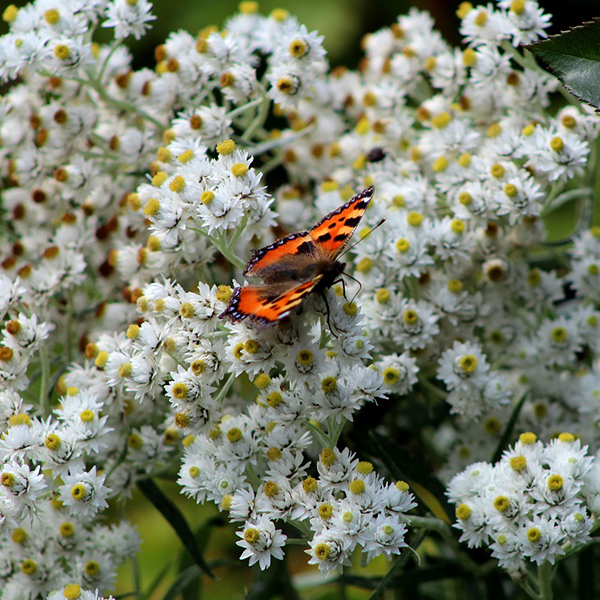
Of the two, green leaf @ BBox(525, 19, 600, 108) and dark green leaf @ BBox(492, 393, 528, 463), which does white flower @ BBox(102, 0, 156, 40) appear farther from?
dark green leaf @ BBox(492, 393, 528, 463)

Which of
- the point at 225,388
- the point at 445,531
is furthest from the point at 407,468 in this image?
the point at 225,388

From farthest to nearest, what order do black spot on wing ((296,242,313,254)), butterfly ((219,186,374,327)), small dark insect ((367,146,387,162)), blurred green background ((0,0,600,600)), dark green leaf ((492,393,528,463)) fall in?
blurred green background ((0,0,600,600))
small dark insect ((367,146,387,162))
dark green leaf ((492,393,528,463))
black spot on wing ((296,242,313,254))
butterfly ((219,186,374,327))

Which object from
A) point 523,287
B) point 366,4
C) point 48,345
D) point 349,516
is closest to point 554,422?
point 523,287

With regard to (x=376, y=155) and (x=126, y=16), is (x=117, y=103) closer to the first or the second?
(x=126, y=16)

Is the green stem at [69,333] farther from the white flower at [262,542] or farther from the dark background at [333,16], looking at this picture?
the dark background at [333,16]

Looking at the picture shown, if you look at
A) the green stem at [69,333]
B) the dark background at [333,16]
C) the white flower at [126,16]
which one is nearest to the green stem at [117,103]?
the white flower at [126,16]

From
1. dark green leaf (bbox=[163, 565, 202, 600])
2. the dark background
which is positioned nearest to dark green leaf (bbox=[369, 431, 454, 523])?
dark green leaf (bbox=[163, 565, 202, 600])

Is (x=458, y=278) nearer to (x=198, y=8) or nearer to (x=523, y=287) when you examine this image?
(x=523, y=287)
